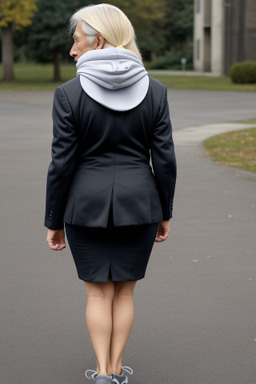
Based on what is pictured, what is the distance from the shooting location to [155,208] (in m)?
3.31

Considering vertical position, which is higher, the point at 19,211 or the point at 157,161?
the point at 157,161

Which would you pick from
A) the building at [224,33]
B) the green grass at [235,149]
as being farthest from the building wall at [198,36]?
the green grass at [235,149]

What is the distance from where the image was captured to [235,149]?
13.8 metres

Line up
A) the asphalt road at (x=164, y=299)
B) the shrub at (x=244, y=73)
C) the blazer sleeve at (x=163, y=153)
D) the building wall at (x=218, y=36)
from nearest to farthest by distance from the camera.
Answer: the blazer sleeve at (x=163, y=153), the asphalt road at (x=164, y=299), the shrub at (x=244, y=73), the building wall at (x=218, y=36)

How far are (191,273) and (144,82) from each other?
279 cm

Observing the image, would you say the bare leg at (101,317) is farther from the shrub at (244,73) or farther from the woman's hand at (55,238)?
the shrub at (244,73)

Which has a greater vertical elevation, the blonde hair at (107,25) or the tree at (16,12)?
the blonde hair at (107,25)

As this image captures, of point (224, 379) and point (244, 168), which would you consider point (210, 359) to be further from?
point (244, 168)

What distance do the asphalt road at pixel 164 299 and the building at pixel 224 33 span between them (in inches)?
1658

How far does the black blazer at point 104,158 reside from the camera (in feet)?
10.2

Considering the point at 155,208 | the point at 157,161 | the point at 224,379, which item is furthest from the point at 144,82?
the point at 224,379

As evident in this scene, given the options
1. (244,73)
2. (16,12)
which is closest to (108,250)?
(244,73)

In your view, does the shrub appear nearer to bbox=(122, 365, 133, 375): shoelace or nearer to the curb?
the curb

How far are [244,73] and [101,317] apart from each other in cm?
3801
